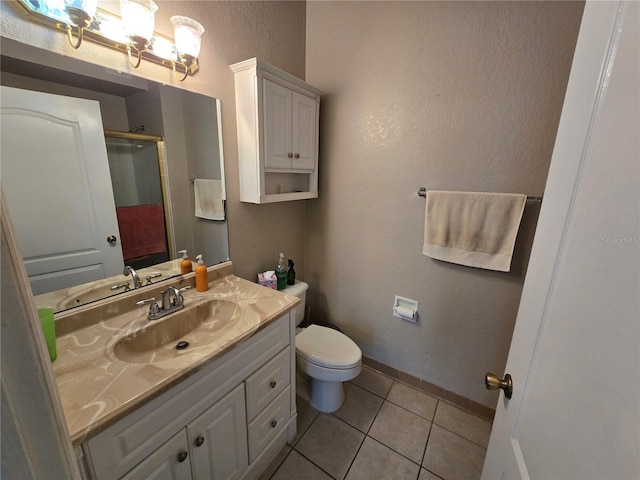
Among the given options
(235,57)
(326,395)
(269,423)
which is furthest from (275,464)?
(235,57)

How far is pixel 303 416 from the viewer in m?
1.63

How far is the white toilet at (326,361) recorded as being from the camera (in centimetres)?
150

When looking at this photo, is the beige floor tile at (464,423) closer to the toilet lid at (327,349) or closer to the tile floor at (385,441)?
the tile floor at (385,441)

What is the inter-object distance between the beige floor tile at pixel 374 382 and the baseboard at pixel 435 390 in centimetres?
4

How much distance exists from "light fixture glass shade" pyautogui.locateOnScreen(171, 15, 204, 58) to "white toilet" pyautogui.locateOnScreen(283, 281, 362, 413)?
1358mm

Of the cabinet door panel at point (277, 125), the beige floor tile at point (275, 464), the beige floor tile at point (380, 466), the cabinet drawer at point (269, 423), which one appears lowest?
the beige floor tile at point (380, 466)

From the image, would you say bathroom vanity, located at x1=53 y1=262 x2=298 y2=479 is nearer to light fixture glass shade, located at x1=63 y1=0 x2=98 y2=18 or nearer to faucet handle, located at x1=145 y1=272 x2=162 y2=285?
faucet handle, located at x1=145 y1=272 x2=162 y2=285

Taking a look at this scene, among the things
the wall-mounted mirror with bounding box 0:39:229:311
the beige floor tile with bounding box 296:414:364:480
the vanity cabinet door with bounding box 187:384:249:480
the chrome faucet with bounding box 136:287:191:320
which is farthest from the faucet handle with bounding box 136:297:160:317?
the beige floor tile with bounding box 296:414:364:480

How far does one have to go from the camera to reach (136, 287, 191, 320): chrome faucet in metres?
1.12

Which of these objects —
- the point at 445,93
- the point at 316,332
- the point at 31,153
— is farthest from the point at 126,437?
the point at 445,93

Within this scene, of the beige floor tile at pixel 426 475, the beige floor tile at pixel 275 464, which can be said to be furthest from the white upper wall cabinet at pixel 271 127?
the beige floor tile at pixel 426 475

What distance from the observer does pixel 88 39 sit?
3.08 feet

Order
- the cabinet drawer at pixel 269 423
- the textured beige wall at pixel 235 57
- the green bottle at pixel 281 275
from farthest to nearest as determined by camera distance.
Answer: the green bottle at pixel 281 275, the cabinet drawer at pixel 269 423, the textured beige wall at pixel 235 57

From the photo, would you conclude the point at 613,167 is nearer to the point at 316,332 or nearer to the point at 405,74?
the point at 405,74
